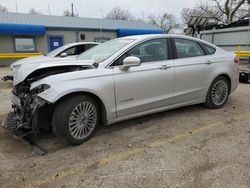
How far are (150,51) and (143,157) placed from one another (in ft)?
6.24

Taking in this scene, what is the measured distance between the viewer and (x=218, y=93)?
4.97 meters

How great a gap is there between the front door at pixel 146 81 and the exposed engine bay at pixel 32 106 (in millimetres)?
650

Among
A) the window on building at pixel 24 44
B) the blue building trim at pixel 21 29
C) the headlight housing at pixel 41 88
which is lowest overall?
the headlight housing at pixel 41 88

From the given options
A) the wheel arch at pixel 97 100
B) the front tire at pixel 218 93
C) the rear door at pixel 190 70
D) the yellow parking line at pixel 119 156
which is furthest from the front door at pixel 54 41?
the yellow parking line at pixel 119 156

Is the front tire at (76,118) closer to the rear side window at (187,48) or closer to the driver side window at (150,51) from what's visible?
the driver side window at (150,51)

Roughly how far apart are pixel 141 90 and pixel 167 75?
622mm

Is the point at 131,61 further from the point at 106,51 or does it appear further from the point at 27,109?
the point at 27,109

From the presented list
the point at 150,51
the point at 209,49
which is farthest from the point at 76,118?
the point at 209,49

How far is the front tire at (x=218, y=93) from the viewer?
483 cm

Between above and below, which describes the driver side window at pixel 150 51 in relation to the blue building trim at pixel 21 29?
below

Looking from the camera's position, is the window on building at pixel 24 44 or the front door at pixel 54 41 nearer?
the window on building at pixel 24 44

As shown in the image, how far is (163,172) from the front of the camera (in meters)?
2.68

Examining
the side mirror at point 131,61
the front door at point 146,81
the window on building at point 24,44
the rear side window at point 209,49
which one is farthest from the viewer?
the window on building at point 24,44

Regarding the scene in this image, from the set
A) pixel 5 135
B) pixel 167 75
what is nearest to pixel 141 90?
pixel 167 75
